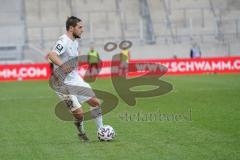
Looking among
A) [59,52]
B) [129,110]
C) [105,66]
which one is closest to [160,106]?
[129,110]

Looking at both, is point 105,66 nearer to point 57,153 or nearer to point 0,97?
point 0,97

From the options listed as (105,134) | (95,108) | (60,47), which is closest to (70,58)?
(60,47)

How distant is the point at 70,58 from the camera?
1177cm

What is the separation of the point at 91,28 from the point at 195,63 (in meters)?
8.76

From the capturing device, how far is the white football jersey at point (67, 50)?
458 inches

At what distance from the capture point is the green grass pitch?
10.2 meters

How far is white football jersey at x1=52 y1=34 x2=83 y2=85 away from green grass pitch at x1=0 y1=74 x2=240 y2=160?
44.5 inches

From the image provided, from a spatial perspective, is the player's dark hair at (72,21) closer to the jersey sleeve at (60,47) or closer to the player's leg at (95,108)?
the jersey sleeve at (60,47)

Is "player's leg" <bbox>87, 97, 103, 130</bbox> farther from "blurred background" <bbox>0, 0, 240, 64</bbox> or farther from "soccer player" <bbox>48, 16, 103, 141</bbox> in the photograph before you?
"blurred background" <bbox>0, 0, 240, 64</bbox>

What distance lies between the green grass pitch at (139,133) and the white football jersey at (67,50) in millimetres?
1131

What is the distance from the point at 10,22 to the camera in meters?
45.3

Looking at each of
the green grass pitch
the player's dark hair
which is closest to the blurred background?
the green grass pitch

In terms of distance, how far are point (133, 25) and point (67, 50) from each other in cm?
3575

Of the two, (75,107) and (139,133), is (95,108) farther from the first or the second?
(139,133)
